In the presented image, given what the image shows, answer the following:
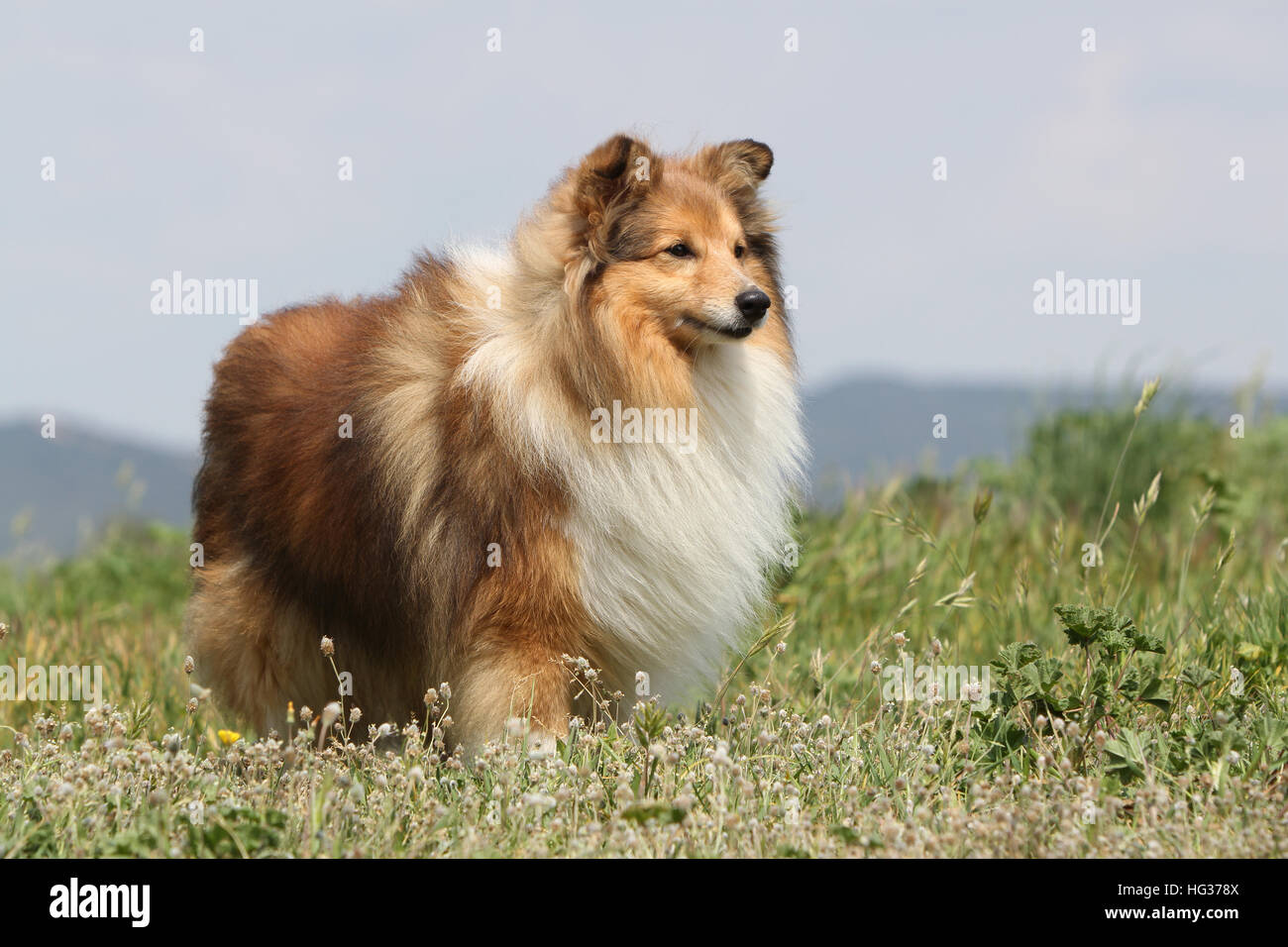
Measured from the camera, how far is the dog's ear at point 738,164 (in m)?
5.44

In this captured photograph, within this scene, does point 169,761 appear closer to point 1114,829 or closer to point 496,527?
point 496,527

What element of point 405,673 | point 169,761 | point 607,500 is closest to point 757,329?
point 607,500

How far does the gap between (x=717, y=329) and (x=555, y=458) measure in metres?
0.79

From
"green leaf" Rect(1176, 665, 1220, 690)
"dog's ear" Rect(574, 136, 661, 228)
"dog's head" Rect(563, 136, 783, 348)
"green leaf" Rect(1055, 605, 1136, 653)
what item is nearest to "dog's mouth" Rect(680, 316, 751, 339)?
"dog's head" Rect(563, 136, 783, 348)

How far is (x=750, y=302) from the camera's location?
15.9 feet

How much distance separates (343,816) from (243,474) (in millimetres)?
2428

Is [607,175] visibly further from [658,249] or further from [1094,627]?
[1094,627]

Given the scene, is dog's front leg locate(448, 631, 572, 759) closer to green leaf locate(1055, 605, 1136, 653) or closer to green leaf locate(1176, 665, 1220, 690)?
green leaf locate(1055, 605, 1136, 653)

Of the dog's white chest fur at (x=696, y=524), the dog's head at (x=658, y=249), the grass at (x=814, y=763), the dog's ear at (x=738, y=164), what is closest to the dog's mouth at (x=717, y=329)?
the dog's head at (x=658, y=249)

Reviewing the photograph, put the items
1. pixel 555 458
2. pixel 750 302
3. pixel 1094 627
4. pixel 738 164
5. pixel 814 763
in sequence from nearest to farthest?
1. pixel 814 763
2. pixel 1094 627
3. pixel 555 458
4. pixel 750 302
5. pixel 738 164

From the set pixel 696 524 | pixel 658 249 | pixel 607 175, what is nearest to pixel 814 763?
pixel 696 524

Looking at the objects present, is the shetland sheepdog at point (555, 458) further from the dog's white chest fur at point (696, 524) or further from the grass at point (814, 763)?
the grass at point (814, 763)

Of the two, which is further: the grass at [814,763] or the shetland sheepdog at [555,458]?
the shetland sheepdog at [555,458]

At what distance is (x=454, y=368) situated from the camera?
4.99 m
